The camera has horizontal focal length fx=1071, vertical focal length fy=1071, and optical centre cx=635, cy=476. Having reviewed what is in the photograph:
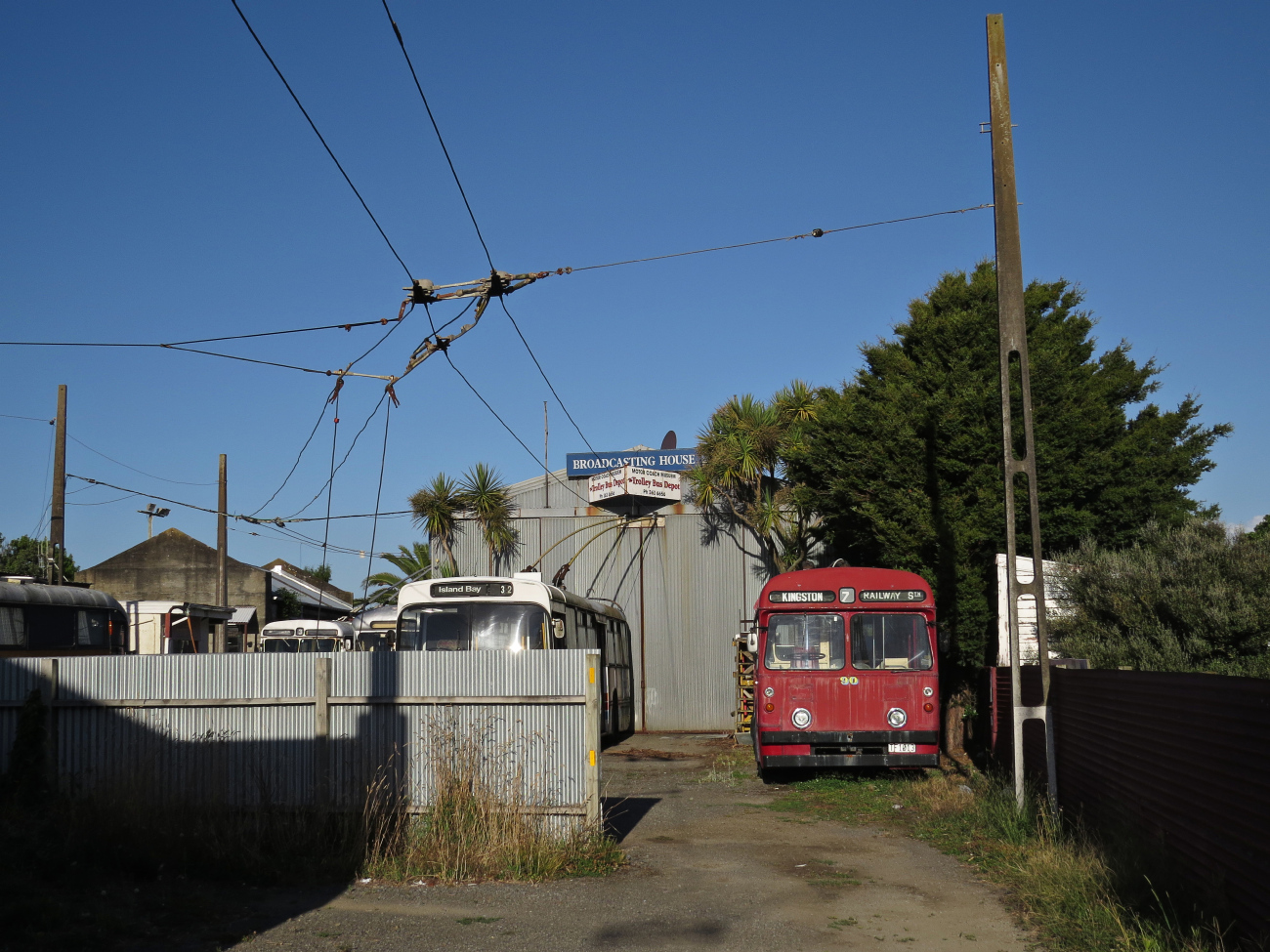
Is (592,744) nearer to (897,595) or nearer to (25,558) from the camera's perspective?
(897,595)

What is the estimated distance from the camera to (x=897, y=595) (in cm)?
1507

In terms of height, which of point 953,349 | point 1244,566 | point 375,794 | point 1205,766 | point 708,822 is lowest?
point 708,822

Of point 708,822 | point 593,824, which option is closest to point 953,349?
point 708,822

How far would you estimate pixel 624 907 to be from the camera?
781 cm

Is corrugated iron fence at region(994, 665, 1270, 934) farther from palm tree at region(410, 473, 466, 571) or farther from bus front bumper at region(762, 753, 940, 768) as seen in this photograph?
palm tree at region(410, 473, 466, 571)

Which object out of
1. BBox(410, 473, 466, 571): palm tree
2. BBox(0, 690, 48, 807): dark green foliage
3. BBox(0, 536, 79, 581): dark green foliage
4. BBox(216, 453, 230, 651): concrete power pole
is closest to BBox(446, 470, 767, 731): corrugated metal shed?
BBox(410, 473, 466, 571): palm tree

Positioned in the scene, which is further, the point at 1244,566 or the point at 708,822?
the point at 1244,566

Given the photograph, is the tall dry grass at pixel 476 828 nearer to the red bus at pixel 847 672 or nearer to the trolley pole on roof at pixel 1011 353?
the trolley pole on roof at pixel 1011 353

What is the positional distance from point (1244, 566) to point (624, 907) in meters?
10.2

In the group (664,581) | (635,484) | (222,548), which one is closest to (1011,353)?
(635,484)

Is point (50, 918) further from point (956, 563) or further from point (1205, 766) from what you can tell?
point (956, 563)

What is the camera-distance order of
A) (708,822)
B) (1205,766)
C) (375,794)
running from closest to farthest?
1. (1205,766)
2. (375,794)
3. (708,822)

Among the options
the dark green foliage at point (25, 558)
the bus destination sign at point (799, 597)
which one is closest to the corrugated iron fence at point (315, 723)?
the bus destination sign at point (799, 597)

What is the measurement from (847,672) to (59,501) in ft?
64.5
